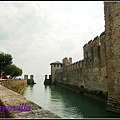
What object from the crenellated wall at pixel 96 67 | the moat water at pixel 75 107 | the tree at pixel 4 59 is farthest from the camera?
the tree at pixel 4 59

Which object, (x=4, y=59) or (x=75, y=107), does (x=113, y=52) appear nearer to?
(x=75, y=107)

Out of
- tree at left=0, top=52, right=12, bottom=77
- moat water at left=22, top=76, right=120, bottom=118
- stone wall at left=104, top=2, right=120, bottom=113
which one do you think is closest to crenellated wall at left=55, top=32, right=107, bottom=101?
moat water at left=22, top=76, right=120, bottom=118

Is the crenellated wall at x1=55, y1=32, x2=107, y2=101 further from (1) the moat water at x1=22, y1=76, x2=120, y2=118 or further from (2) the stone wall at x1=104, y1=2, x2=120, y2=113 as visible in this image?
(2) the stone wall at x1=104, y1=2, x2=120, y2=113

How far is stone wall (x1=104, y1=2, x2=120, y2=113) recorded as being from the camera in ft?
28.3

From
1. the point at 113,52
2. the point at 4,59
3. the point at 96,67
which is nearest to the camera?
the point at 113,52

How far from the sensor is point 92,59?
16.5 m

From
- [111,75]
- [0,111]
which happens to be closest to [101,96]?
[111,75]

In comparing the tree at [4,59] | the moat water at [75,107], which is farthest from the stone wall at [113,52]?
the tree at [4,59]

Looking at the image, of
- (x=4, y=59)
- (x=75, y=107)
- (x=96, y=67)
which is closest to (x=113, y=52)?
(x=75, y=107)

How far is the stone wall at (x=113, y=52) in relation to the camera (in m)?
8.62

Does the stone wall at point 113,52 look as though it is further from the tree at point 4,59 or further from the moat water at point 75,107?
the tree at point 4,59

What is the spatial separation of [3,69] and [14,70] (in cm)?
534

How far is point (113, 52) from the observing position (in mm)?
8961

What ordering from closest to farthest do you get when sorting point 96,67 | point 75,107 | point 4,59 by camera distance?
point 75,107
point 96,67
point 4,59
